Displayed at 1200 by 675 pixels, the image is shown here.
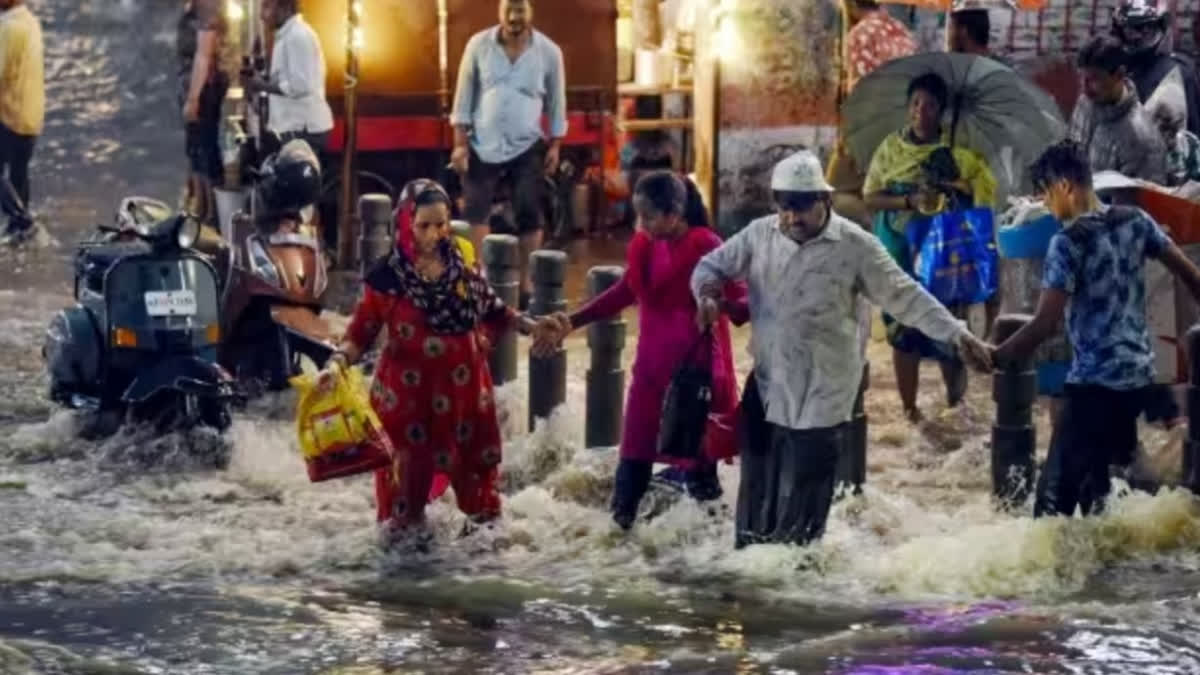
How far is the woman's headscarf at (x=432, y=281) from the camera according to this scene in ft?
33.2

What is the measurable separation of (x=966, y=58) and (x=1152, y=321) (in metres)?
1.56

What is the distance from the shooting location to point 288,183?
1356 centimetres

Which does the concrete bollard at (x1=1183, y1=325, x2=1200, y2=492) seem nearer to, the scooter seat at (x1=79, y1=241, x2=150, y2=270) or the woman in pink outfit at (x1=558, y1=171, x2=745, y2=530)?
the woman in pink outfit at (x1=558, y1=171, x2=745, y2=530)

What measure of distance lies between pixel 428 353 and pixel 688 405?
1.04 meters

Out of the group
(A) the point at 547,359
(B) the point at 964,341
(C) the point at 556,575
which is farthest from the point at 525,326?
(A) the point at 547,359

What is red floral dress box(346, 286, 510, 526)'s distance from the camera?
1019cm

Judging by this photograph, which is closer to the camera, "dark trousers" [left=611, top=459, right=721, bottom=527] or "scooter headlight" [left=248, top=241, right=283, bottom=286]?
"dark trousers" [left=611, top=459, right=721, bottom=527]

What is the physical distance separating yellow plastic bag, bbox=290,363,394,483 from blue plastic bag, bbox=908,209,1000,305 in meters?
3.63

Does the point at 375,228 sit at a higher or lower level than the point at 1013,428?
higher

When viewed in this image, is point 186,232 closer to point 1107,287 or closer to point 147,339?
point 147,339

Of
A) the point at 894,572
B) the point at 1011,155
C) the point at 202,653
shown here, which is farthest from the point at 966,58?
the point at 202,653

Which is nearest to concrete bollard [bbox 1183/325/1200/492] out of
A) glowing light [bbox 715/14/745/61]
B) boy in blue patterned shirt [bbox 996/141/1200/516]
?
boy in blue patterned shirt [bbox 996/141/1200/516]

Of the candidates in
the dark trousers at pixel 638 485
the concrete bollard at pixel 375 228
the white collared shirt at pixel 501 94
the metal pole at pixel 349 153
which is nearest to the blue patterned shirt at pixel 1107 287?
the dark trousers at pixel 638 485

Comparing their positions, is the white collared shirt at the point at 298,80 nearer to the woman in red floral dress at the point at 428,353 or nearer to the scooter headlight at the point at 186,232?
the scooter headlight at the point at 186,232
